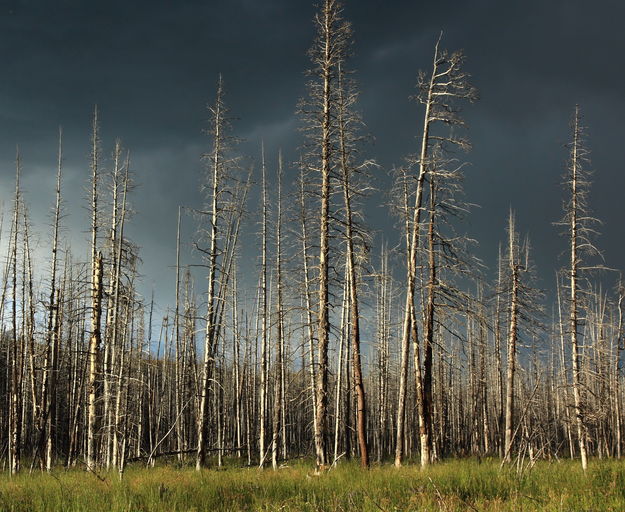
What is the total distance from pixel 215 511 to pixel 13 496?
13.2 feet

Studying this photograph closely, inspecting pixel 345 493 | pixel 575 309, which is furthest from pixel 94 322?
pixel 575 309

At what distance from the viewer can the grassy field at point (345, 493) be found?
7266 millimetres

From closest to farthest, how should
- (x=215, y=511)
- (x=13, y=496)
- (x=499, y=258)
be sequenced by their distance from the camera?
1. (x=215, y=511)
2. (x=13, y=496)
3. (x=499, y=258)

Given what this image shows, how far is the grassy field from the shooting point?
7266mm

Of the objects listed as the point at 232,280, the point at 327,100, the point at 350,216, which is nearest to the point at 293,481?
the point at 350,216

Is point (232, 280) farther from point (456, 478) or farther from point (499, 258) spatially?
point (456, 478)

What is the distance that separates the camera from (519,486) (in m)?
8.52

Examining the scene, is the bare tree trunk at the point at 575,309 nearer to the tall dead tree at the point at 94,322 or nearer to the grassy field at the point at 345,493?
the grassy field at the point at 345,493

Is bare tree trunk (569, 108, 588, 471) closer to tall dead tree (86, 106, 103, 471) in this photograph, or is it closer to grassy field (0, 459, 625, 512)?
grassy field (0, 459, 625, 512)

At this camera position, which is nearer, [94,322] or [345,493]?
[345,493]

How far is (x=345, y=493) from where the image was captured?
27.9 feet

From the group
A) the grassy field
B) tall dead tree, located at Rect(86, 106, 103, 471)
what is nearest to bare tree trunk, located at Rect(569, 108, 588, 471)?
the grassy field

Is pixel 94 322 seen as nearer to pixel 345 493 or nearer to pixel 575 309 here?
pixel 345 493

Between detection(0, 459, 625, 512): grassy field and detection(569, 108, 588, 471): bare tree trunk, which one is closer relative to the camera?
detection(0, 459, 625, 512): grassy field
